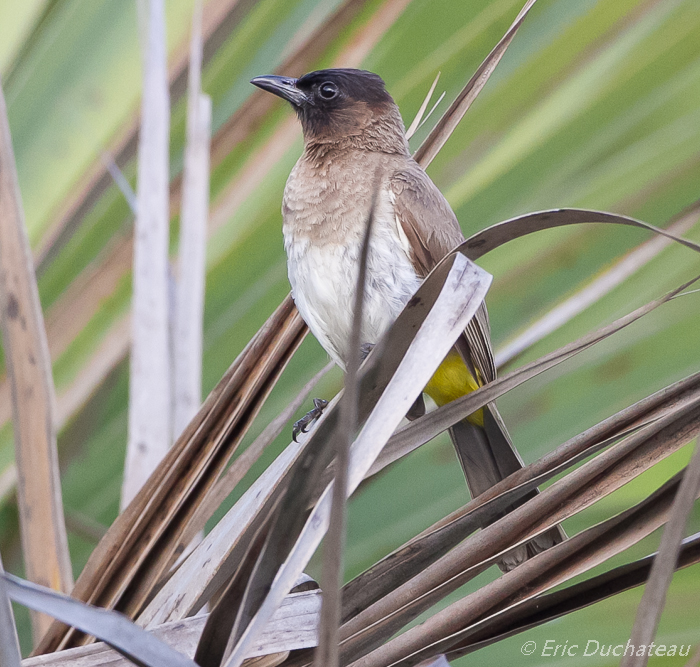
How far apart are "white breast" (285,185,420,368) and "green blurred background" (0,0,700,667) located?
1.05 feet

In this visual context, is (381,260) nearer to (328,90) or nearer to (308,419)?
(308,419)

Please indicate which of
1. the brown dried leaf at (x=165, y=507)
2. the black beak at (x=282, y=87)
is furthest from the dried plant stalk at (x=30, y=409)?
the black beak at (x=282, y=87)

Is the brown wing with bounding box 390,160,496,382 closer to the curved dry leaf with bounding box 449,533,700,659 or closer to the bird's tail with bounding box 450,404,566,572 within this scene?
the bird's tail with bounding box 450,404,566,572

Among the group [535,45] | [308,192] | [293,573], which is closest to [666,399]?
[293,573]

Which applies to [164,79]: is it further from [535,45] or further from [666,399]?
[666,399]

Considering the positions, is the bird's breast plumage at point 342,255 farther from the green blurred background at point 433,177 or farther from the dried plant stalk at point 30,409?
the dried plant stalk at point 30,409

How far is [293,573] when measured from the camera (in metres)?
0.53

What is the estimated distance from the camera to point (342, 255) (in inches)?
64.2

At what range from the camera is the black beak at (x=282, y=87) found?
6.14 ft

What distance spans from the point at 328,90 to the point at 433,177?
35 cm

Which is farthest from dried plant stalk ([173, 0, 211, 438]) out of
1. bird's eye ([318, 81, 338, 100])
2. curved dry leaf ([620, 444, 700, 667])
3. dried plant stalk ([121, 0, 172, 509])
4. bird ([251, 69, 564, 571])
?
curved dry leaf ([620, 444, 700, 667])

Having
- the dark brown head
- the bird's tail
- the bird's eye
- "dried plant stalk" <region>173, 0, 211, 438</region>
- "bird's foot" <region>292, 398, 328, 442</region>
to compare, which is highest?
the bird's eye

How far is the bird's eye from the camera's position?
2.00m

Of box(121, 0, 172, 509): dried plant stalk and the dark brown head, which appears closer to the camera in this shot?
box(121, 0, 172, 509): dried plant stalk
